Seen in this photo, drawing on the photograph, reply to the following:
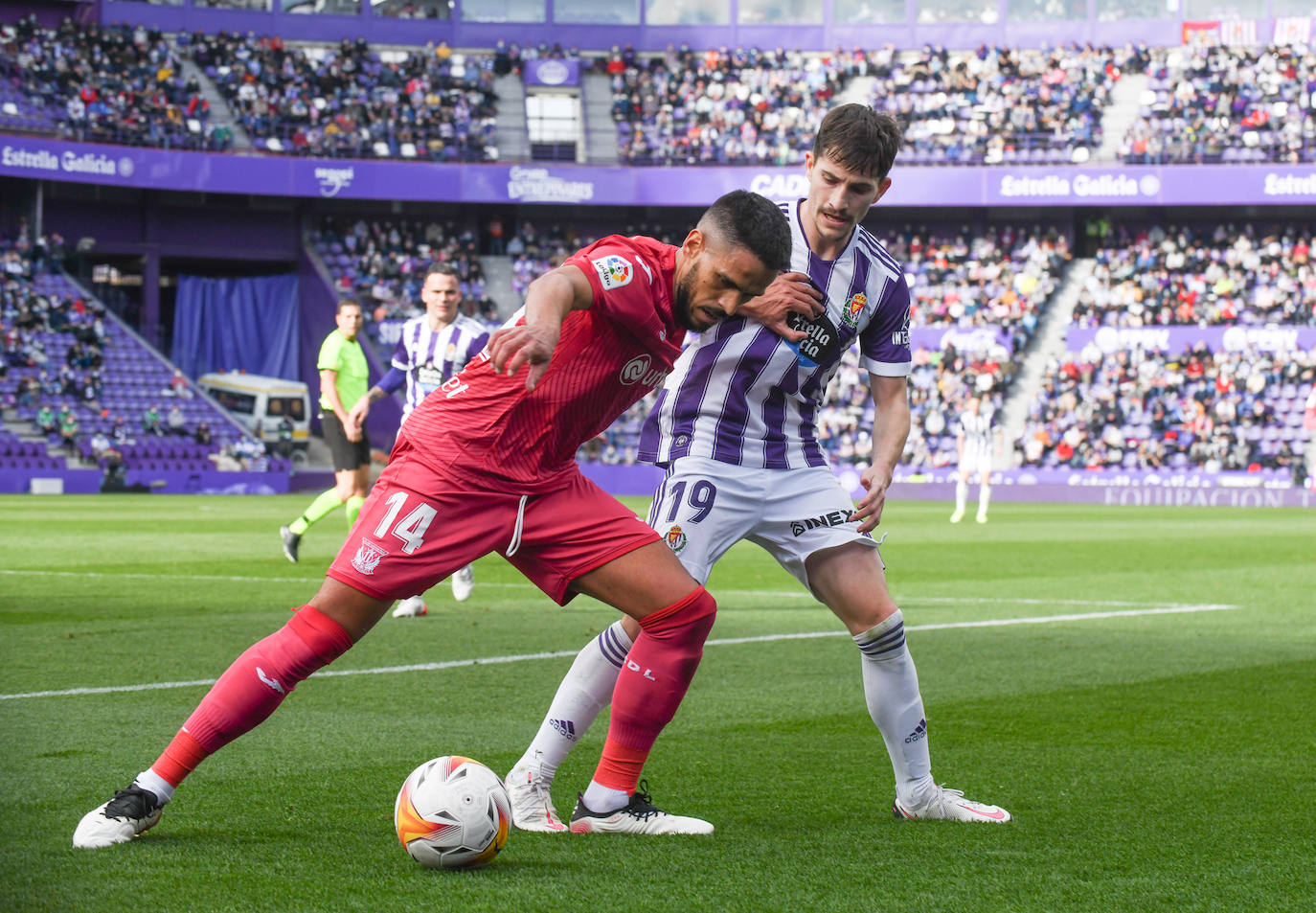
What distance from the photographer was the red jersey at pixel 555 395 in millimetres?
4000

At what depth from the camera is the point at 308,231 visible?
42.7 m

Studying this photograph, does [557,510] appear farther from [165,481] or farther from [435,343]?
[165,481]

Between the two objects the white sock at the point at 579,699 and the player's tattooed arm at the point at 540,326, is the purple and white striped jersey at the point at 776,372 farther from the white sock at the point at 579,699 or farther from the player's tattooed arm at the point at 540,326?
the player's tattooed arm at the point at 540,326

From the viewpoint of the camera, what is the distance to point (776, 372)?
4805 millimetres

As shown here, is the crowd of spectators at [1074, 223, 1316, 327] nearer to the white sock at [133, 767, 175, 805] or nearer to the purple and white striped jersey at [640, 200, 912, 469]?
the purple and white striped jersey at [640, 200, 912, 469]

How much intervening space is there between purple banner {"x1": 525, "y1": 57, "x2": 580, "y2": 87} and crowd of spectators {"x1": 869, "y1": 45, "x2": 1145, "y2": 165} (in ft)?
28.9

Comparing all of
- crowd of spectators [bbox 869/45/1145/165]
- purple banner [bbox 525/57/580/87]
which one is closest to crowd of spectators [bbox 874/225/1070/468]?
crowd of spectators [bbox 869/45/1145/165]

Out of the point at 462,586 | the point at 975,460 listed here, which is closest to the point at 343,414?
the point at 462,586

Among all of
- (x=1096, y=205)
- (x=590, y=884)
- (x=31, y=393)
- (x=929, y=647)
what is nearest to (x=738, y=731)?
(x=590, y=884)

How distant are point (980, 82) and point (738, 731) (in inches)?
1540

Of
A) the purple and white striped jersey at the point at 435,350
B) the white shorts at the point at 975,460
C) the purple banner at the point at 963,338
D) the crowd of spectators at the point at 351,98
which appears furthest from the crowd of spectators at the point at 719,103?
the purple and white striped jersey at the point at 435,350

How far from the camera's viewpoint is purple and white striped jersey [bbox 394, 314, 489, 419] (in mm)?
10234

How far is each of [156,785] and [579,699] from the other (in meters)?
1.31

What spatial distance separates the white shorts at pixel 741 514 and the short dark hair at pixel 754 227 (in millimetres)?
1073
